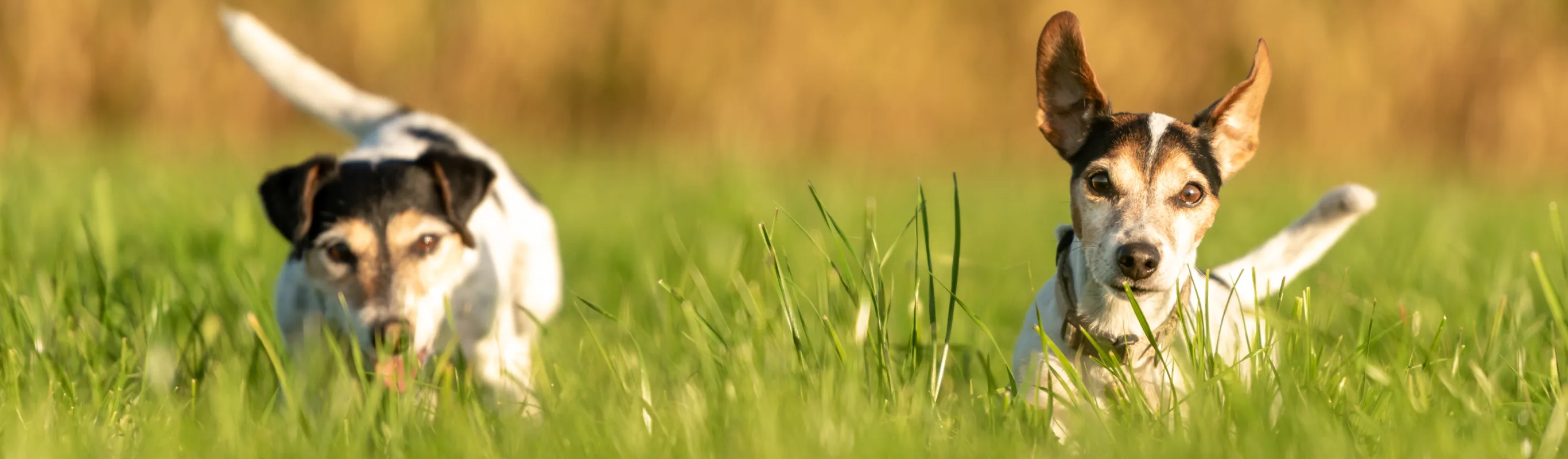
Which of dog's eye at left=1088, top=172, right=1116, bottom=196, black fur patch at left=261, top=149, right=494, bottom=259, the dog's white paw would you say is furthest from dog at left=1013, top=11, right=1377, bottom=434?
black fur patch at left=261, top=149, right=494, bottom=259

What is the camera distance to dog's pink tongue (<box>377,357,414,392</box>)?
2896 mm

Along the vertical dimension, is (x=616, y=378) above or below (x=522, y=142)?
above

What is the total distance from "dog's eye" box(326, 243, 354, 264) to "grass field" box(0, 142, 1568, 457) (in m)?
0.24

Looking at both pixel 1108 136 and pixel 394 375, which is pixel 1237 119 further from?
pixel 394 375

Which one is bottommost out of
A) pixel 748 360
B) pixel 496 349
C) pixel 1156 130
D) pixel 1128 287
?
pixel 496 349

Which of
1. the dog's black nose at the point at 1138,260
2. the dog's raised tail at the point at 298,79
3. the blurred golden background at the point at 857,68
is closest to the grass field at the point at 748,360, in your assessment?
the dog's black nose at the point at 1138,260

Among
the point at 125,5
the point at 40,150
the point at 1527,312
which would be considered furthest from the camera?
the point at 125,5

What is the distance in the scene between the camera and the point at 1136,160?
273cm

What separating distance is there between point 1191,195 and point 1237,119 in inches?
9.1

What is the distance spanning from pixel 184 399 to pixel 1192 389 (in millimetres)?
2457

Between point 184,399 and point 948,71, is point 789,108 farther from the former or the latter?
point 184,399

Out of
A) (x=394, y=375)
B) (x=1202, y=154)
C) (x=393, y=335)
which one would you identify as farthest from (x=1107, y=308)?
(x=393, y=335)

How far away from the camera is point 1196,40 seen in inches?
520

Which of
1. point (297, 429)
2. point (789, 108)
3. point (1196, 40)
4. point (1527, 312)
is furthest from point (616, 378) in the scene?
point (1196, 40)
